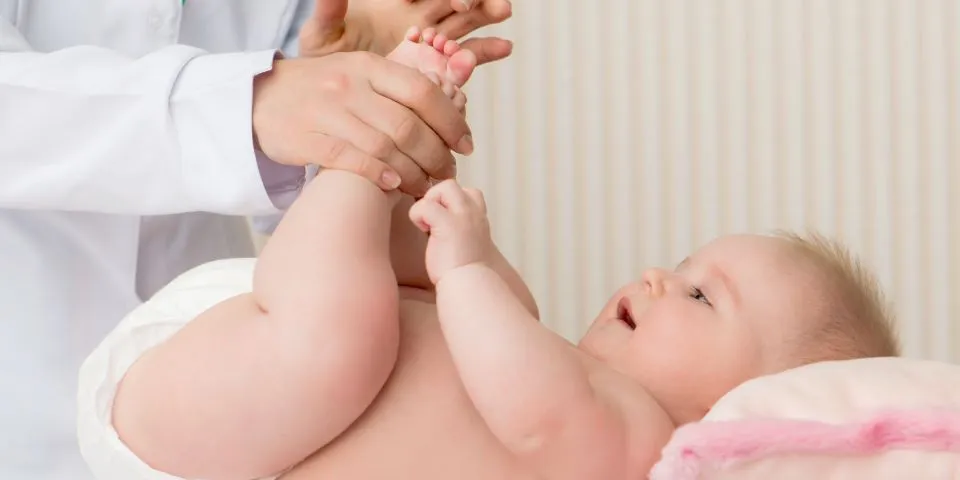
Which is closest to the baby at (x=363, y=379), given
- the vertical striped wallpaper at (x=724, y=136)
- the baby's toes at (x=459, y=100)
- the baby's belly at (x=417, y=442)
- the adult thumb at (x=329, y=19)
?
the baby's belly at (x=417, y=442)

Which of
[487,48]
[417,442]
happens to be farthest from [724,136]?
[417,442]

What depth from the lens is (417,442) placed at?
813mm

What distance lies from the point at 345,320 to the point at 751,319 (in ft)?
1.26

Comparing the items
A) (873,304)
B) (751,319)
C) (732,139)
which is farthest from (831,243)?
(732,139)

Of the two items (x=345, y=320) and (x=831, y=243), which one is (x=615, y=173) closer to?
(x=831, y=243)

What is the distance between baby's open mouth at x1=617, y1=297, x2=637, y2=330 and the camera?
1033 millimetres

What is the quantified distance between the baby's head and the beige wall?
123cm

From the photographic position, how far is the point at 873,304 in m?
1.04

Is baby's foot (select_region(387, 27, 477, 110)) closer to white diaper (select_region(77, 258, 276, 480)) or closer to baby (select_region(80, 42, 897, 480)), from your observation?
baby (select_region(80, 42, 897, 480))

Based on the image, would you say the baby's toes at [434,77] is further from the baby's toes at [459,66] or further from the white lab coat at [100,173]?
the white lab coat at [100,173]

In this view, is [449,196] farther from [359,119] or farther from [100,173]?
[100,173]

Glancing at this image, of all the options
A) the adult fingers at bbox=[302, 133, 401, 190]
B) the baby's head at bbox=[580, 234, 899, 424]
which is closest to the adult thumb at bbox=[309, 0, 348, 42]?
the adult fingers at bbox=[302, 133, 401, 190]

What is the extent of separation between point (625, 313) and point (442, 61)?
0.96 feet

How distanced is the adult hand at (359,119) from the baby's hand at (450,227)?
50 millimetres
